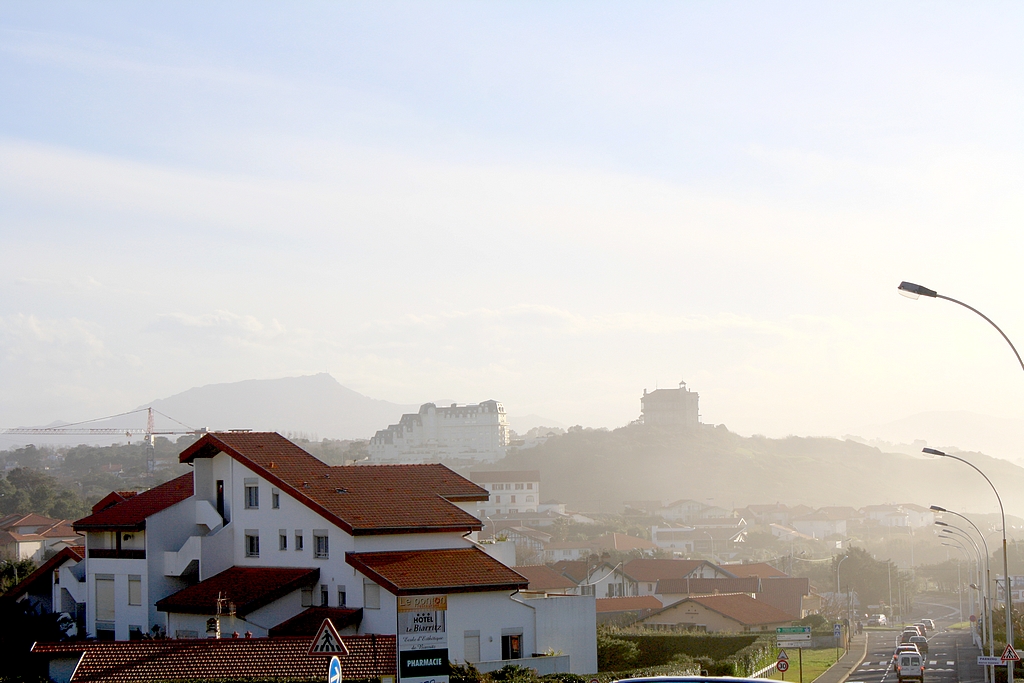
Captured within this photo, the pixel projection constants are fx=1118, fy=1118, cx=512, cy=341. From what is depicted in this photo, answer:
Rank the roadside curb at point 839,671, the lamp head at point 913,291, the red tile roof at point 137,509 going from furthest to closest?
1. the roadside curb at point 839,671
2. the red tile roof at point 137,509
3. the lamp head at point 913,291

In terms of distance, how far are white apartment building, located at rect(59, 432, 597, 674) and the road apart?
22030 millimetres

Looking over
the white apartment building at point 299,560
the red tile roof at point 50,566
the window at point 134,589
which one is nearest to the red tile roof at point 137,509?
the white apartment building at point 299,560

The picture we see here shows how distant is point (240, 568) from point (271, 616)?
180 inches

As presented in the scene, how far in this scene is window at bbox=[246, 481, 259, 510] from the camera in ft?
135

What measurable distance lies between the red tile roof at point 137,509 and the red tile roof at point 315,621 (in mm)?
8990

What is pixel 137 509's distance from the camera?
4325 centimetres

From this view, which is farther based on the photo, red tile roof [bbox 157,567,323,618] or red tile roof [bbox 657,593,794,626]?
red tile roof [bbox 657,593,794,626]

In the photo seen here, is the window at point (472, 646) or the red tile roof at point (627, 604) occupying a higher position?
the window at point (472, 646)

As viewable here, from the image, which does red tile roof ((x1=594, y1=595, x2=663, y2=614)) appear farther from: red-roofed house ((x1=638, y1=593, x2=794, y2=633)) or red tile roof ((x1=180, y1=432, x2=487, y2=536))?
red tile roof ((x1=180, y1=432, x2=487, y2=536))

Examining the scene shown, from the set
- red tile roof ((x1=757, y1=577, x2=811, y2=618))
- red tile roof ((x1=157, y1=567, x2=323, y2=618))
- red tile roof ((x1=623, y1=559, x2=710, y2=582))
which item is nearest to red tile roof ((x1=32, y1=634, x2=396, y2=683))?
red tile roof ((x1=157, y1=567, x2=323, y2=618))

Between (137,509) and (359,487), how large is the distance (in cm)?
936

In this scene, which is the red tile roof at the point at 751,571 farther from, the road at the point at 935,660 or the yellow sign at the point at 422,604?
the yellow sign at the point at 422,604

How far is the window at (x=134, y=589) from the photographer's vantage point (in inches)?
1634

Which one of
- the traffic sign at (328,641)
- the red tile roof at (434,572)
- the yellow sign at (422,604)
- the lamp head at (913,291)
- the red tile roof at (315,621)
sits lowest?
the red tile roof at (315,621)
